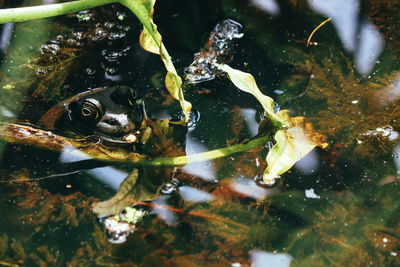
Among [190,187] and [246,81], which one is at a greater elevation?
[246,81]

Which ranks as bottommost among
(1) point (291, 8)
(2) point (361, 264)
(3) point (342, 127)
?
(2) point (361, 264)

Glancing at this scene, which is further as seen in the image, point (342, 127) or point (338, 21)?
point (338, 21)

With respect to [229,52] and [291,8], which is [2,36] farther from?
[291,8]

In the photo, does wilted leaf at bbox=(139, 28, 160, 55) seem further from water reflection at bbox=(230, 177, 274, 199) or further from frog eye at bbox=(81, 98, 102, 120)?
water reflection at bbox=(230, 177, 274, 199)

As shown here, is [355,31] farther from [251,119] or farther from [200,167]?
[200,167]

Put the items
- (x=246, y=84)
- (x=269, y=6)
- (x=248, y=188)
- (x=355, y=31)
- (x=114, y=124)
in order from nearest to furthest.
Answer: (x=246, y=84), (x=248, y=188), (x=114, y=124), (x=355, y=31), (x=269, y=6)

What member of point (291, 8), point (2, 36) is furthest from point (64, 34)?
point (291, 8)

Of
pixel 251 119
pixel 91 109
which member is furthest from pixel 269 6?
pixel 91 109

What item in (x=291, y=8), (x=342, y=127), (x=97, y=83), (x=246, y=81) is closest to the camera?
(x=246, y=81)

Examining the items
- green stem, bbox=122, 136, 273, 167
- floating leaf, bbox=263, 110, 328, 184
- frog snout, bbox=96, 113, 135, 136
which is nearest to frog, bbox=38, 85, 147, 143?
frog snout, bbox=96, 113, 135, 136
